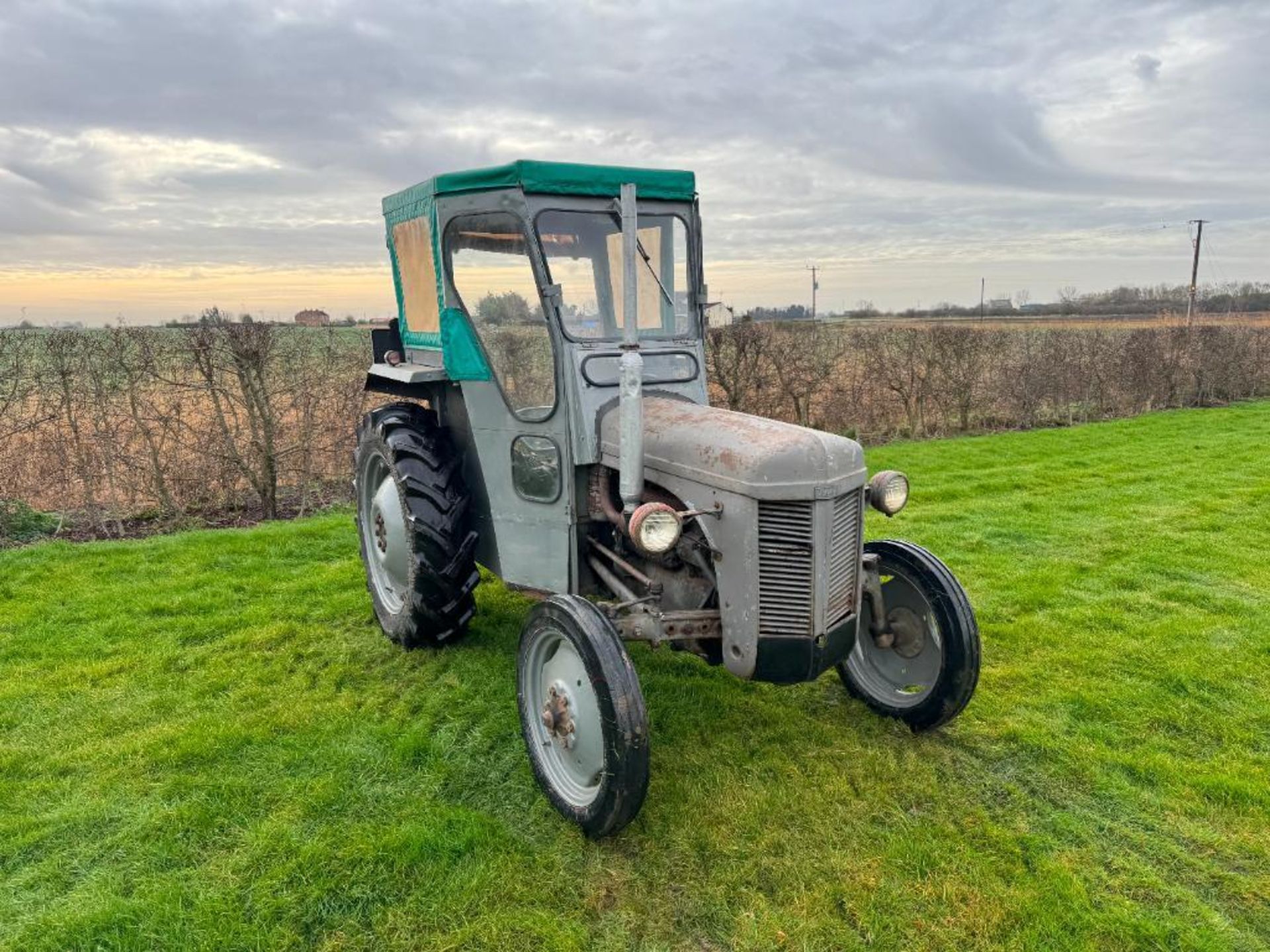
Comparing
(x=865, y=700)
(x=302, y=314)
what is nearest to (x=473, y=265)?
(x=865, y=700)

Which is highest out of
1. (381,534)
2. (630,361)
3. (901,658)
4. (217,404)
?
(630,361)

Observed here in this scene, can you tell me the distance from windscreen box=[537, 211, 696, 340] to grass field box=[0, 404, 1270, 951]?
175cm

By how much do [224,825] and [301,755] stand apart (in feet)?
1.48

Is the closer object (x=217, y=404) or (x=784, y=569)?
(x=784, y=569)

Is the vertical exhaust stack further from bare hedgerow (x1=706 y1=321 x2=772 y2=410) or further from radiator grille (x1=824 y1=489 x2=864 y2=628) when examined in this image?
bare hedgerow (x1=706 y1=321 x2=772 y2=410)

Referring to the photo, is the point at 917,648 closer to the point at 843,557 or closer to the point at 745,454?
the point at 843,557

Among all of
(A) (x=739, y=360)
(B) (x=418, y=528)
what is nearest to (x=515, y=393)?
(B) (x=418, y=528)

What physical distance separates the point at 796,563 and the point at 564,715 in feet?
3.30

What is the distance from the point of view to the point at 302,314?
8.33 metres

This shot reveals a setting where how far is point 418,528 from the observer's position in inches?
143

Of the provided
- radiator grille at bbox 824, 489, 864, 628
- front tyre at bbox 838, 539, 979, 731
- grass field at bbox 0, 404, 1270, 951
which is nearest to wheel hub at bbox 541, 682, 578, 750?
grass field at bbox 0, 404, 1270, 951

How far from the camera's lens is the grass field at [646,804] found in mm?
2428

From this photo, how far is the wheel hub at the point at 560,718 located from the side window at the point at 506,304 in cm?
117

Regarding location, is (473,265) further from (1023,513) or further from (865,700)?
(1023,513)
